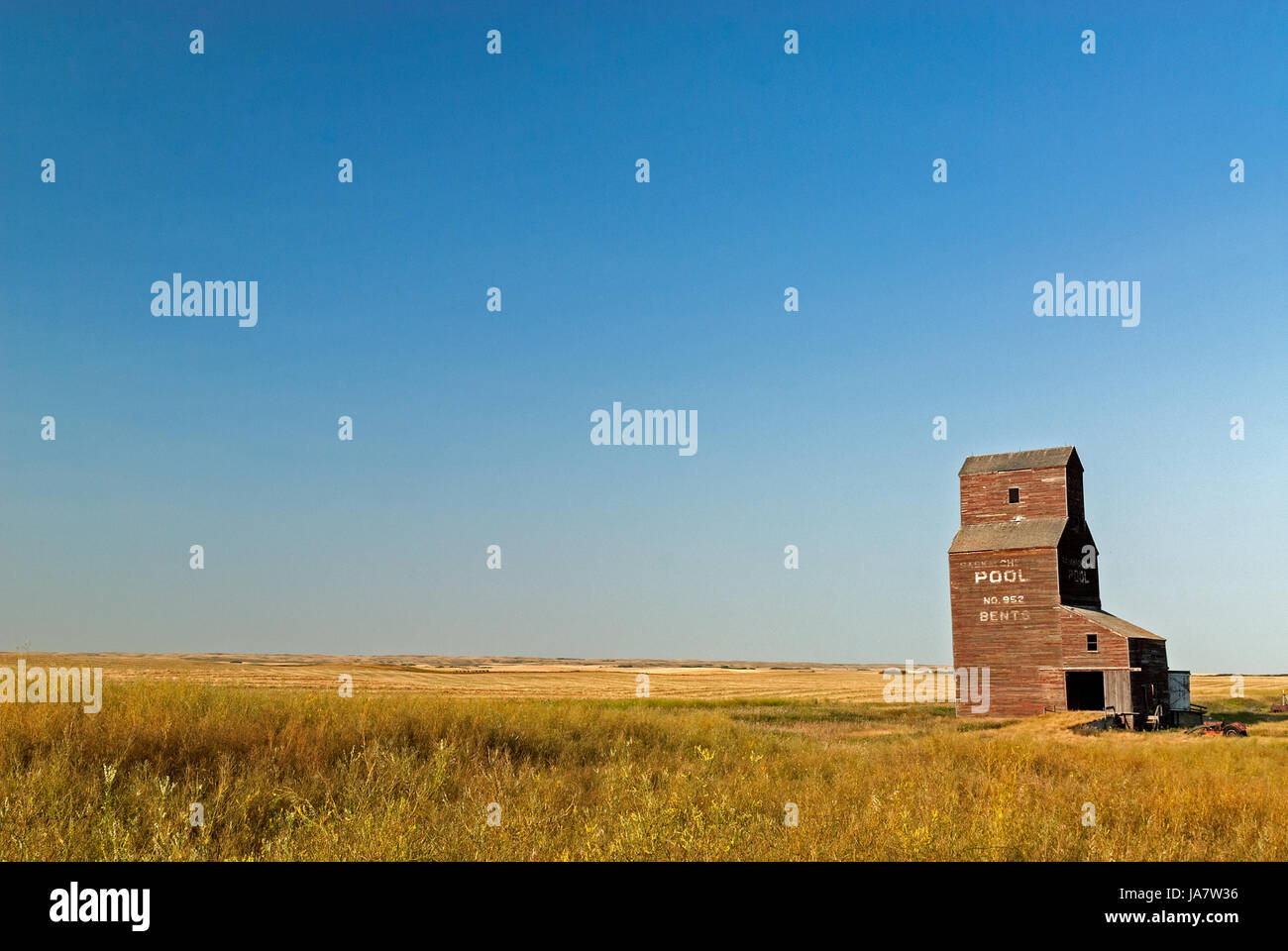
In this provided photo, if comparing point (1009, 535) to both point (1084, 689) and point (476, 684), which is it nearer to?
point (1084, 689)

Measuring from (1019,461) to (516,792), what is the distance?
3713cm

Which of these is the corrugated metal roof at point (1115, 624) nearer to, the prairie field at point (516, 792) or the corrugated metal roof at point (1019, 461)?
the corrugated metal roof at point (1019, 461)

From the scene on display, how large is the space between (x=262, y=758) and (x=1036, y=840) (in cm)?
883

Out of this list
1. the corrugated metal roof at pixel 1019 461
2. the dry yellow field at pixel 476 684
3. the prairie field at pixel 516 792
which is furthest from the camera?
the dry yellow field at pixel 476 684

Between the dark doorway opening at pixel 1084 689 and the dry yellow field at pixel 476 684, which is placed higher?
the dark doorway opening at pixel 1084 689

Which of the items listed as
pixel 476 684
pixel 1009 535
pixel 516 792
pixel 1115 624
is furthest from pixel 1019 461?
pixel 476 684

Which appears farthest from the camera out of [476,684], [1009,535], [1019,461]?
[476,684]

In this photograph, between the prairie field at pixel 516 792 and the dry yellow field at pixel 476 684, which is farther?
the dry yellow field at pixel 476 684

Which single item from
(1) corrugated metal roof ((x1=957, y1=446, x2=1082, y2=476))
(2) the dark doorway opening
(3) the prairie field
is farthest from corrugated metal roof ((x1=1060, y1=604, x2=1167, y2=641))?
(3) the prairie field

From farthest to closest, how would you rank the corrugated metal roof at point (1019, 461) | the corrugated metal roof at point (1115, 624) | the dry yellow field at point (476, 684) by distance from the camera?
the dry yellow field at point (476, 684) < the corrugated metal roof at point (1019, 461) < the corrugated metal roof at point (1115, 624)

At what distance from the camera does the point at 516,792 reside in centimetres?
1030

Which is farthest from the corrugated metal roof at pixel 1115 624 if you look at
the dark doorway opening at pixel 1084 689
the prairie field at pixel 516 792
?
the prairie field at pixel 516 792

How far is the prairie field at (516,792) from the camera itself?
290 inches

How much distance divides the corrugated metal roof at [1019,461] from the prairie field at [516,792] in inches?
1038
